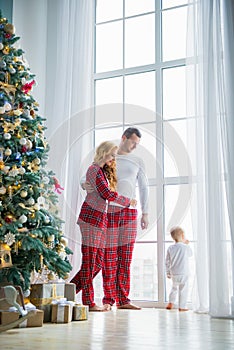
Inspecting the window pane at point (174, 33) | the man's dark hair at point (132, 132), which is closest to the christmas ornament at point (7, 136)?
the man's dark hair at point (132, 132)

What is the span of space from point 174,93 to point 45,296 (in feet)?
6.96

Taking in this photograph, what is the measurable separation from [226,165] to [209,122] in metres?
0.34

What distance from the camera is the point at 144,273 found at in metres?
4.23

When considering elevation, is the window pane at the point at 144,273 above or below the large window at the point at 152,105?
below

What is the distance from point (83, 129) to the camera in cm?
437

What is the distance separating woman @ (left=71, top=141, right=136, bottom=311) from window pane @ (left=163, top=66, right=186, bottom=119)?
730mm

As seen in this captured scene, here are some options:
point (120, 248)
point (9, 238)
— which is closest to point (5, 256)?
point (9, 238)

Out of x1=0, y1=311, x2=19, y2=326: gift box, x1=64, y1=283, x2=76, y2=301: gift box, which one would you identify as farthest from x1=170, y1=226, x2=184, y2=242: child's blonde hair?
x1=0, y1=311, x2=19, y2=326: gift box

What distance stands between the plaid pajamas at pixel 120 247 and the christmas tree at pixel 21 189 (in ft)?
2.10

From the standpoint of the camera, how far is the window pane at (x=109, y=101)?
451cm

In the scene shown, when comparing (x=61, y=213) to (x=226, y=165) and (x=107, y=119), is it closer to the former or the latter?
(x=107, y=119)

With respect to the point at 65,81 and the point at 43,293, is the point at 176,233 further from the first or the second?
the point at 65,81

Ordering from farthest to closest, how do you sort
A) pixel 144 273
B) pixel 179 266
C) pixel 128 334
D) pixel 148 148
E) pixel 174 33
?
pixel 174 33
pixel 148 148
pixel 144 273
pixel 179 266
pixel 128 334

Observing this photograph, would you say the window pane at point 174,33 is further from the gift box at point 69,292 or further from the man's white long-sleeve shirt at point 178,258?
the gift box at point 69,292
